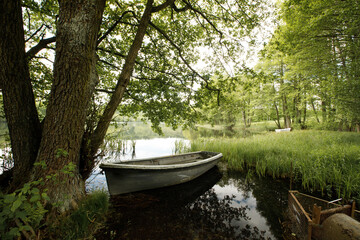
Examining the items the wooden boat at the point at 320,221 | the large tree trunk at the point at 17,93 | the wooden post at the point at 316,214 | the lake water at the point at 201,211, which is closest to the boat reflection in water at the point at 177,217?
the lake water at the point at 201,211

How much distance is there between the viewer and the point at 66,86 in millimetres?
1905

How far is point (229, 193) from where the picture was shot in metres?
3.92

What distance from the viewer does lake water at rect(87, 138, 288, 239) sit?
2402 millimetres

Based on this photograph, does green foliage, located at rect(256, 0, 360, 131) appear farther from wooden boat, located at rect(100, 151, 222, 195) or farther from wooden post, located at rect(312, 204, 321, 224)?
wooden boat, located at rect(100, 151, 222, 195)

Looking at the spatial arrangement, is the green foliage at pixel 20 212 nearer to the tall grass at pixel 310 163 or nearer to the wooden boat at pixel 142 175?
the wooden boat at pixel 142 175

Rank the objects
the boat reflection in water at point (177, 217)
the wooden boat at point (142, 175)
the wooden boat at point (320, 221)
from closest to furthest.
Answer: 1. the wooden boat at point (320, 221)
2. the boat reflection in water at point (177, 217)
3. the wooden boat at point (142, 175)

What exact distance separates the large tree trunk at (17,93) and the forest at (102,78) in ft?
0.03

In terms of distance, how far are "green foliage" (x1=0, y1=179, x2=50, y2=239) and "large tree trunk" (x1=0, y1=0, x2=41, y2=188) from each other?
2.24ft

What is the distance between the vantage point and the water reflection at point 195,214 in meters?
2.39

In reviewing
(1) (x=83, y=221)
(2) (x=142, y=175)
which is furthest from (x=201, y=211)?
(1) (x=83, y=221)

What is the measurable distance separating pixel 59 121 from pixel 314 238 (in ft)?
12.5

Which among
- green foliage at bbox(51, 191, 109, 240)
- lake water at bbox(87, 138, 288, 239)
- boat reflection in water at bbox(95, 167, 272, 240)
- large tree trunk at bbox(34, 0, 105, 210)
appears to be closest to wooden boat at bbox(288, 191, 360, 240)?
lake water at bbox(87, 138, 288, 239)

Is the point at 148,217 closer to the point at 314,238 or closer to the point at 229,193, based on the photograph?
the point at 229,193

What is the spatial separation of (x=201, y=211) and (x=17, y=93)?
3902 millimetres
